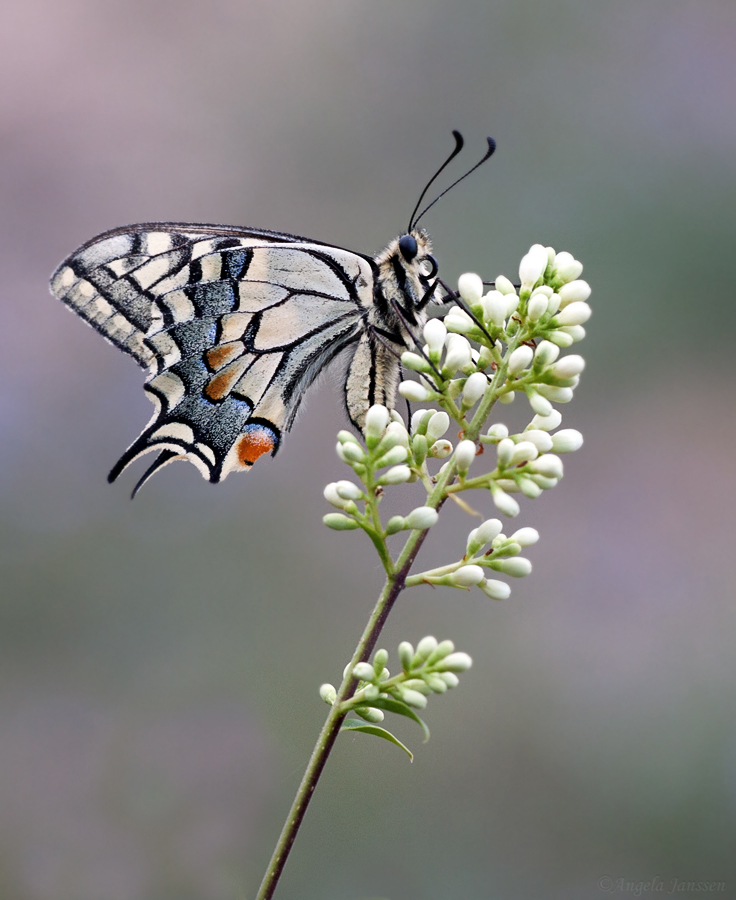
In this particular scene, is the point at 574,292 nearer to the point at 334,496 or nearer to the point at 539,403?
the point at 539,403

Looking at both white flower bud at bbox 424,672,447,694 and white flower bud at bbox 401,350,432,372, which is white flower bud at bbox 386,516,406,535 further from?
white flower bud at bbox 401,350,432,372

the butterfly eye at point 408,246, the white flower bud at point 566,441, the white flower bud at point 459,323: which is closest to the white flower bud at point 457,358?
the white flower bud at point 459,323

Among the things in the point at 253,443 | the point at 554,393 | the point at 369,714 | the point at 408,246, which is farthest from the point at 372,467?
the point at 408,246

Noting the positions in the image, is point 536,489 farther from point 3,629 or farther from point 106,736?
point 3,629

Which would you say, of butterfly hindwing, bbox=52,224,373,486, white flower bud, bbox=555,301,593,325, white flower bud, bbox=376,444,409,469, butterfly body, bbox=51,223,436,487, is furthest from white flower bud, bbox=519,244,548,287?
butterfly hindwing, bbox=52,224,373,486

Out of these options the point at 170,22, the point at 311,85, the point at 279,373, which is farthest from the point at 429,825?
the point at 170,22

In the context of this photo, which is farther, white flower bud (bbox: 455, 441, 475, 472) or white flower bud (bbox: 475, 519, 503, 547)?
white flower bud (bbox: 475, 519, 503, 547)
